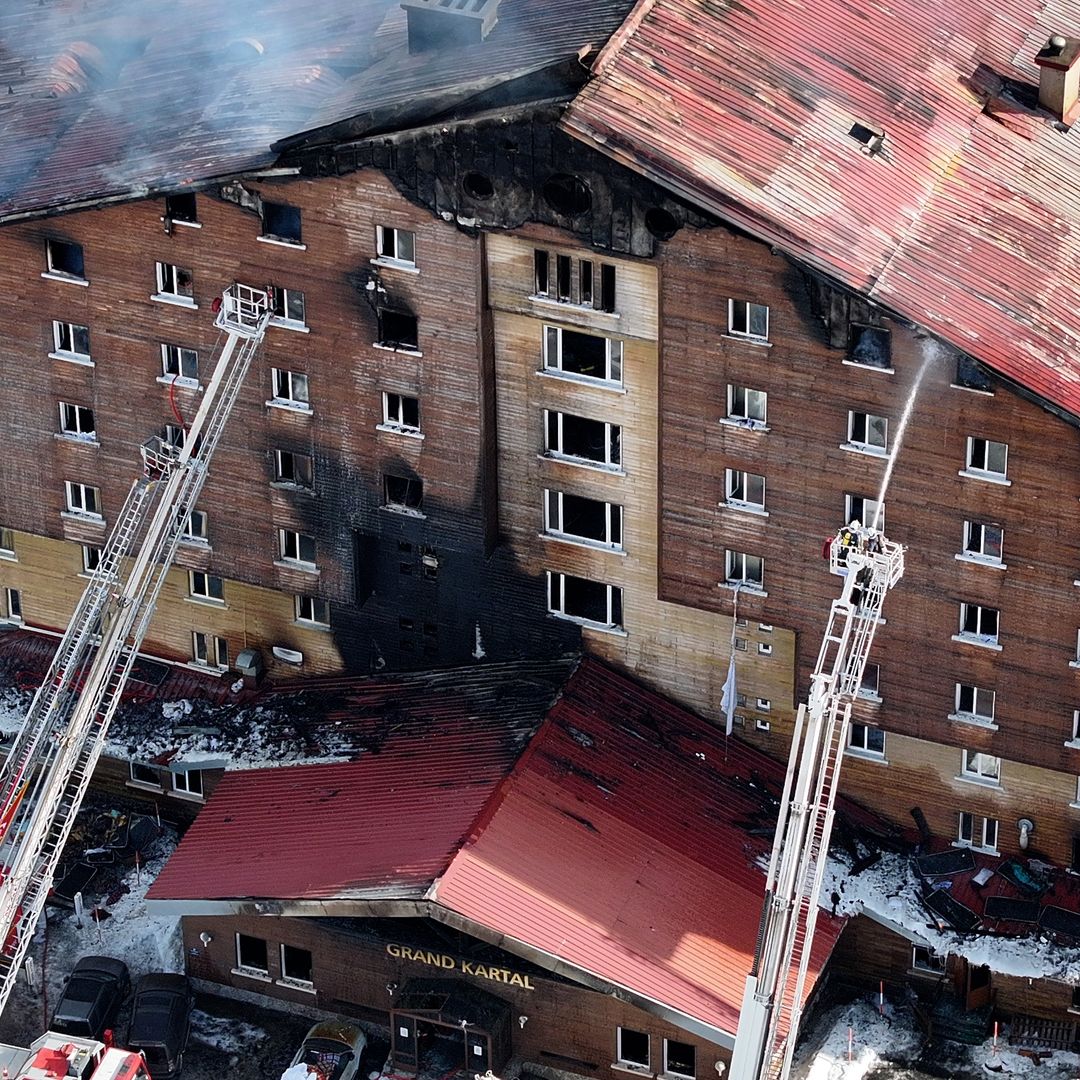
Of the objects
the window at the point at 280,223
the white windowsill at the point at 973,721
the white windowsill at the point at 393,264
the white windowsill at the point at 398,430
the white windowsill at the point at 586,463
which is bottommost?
the white windowsill at the point at 973,721

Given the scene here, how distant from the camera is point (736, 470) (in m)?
93.8

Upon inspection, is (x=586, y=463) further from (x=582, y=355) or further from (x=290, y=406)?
(x=290, y=406)

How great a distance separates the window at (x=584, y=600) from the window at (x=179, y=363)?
13875mm

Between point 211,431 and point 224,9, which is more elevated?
point 224,9

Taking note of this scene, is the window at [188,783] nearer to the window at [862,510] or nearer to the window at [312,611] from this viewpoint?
the window at [312,611]

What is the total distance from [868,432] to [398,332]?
52.3 feet

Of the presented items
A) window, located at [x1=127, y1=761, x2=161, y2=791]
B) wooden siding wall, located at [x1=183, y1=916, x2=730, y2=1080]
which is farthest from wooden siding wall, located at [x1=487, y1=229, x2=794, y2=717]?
window, located at [x1=127, y1=761, x2=161, y2=791]

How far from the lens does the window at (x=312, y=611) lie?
338ft

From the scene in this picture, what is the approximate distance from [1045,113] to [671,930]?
2961 cm

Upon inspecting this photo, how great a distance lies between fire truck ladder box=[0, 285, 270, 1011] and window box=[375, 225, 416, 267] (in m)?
4.69

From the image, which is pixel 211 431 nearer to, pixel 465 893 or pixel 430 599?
pixel 430 599

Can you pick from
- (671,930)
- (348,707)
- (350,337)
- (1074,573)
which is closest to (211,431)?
(350,337)

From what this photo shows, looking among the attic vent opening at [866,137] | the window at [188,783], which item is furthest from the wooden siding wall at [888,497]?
the window at [188,783]

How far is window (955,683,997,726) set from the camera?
9406cm
